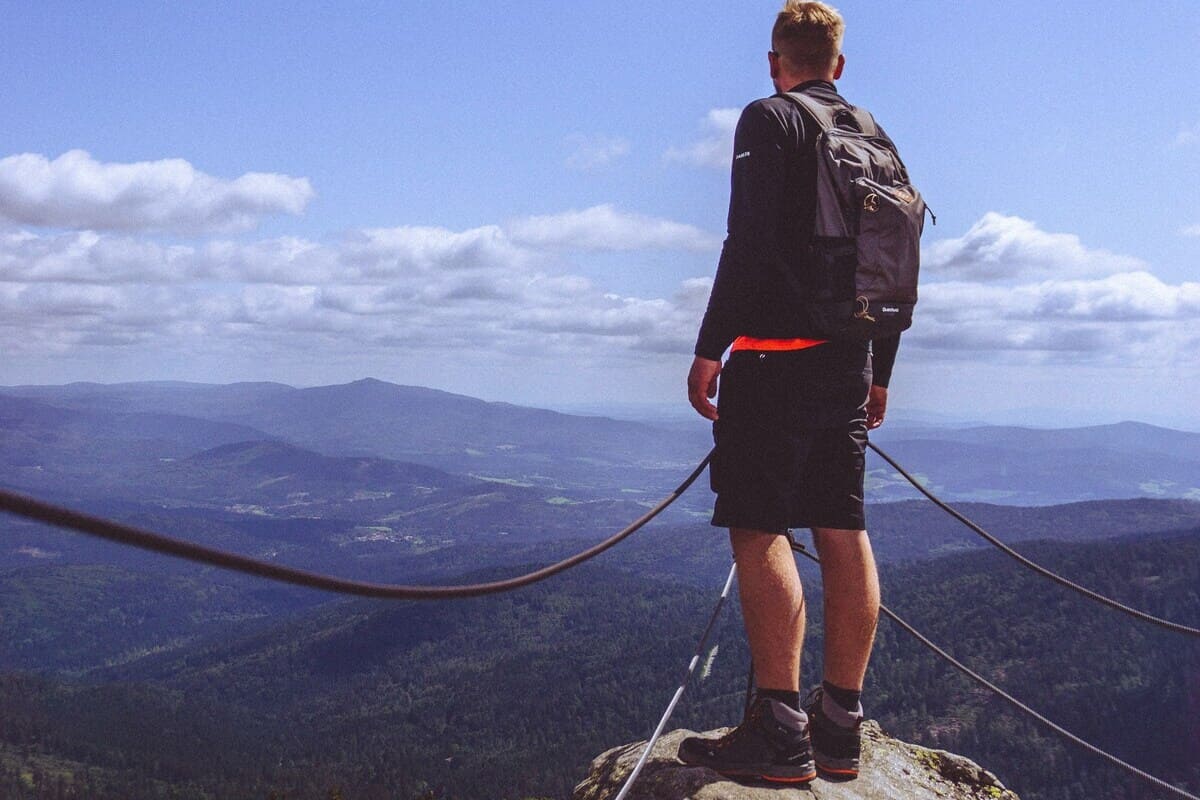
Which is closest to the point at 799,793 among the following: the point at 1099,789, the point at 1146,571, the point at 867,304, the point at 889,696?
the point at 867,304

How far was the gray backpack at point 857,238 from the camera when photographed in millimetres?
4527

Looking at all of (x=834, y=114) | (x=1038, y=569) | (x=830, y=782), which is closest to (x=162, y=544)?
(x=834, y=114)

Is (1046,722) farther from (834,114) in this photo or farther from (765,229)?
(834,114)

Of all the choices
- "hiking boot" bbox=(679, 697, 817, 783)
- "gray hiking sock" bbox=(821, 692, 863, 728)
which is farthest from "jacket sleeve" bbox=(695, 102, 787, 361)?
"gray hiking sock" bbox=(821, 692, 863, 728)

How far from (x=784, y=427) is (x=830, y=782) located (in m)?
2.22

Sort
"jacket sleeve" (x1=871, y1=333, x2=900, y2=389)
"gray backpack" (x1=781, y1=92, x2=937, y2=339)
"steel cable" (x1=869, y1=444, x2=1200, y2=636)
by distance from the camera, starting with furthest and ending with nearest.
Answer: "steel cable" (x1=869, y1=444, x2=1200, y2=636) < "jacket sleeve" (x1=871, y1=333, x2=900, y2=389) < "gray backpack" (x1=781, y1=92, x2=937, y2=339)

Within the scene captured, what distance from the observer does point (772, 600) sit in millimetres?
4703

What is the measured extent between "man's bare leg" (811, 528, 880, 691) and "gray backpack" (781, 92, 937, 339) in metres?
1.21

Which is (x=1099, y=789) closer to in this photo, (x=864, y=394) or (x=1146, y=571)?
(x=1146, y=571)

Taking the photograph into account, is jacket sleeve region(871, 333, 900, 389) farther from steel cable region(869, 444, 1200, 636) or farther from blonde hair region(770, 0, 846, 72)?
blonde hair region(770, 0, 846, 72)

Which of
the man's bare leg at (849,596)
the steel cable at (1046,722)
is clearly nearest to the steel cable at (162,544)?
the man's bare leg at (849,596)

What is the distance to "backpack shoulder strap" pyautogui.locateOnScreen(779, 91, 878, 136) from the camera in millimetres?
4684

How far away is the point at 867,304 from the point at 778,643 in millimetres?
1894

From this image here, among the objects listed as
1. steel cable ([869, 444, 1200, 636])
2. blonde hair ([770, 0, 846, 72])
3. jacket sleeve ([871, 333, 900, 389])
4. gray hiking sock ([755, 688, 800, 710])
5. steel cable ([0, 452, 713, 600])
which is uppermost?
blonde hair ([770, 0, 846, 72])
